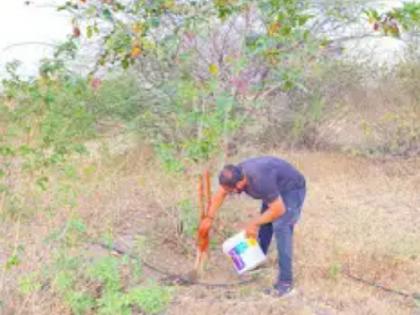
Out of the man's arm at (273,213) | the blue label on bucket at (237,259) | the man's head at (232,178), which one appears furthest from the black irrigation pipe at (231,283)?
the man's head at (232,178)

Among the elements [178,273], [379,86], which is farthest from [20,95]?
[379,86]

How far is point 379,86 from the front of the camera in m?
11.5

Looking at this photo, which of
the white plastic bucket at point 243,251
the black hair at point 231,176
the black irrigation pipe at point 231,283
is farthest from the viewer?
the black irrigation pipe at point 231,283

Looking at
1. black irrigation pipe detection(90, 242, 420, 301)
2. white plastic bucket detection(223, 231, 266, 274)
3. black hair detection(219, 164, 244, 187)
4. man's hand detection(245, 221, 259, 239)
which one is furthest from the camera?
black irrigation pipe detection(90, 242, 420, 301)

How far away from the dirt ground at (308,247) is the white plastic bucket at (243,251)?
0.21 metres

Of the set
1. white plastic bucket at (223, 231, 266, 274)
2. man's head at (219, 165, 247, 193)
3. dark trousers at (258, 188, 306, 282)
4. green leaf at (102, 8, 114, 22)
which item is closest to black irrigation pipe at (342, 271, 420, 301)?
dark trousers at (258, 188, 306, 282)

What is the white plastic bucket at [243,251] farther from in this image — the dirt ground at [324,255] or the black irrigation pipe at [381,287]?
the black irrigation pipe at [381,287]

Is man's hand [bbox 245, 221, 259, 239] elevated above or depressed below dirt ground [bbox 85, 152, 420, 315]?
above

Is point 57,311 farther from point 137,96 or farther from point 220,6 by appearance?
point 137,96

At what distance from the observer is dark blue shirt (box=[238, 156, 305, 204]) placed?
5605 millimetres

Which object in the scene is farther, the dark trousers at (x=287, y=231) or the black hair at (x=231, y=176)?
the dark trousers at (x=287, y=231)

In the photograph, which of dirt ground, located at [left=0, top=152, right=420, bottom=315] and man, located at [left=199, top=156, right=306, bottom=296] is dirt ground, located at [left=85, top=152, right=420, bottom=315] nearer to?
dirt ground, located at [left=0, top=152, right=420, bottom=315]

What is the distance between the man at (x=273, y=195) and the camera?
5.60 meters

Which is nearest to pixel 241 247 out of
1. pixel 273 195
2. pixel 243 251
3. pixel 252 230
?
pixel 243 251
